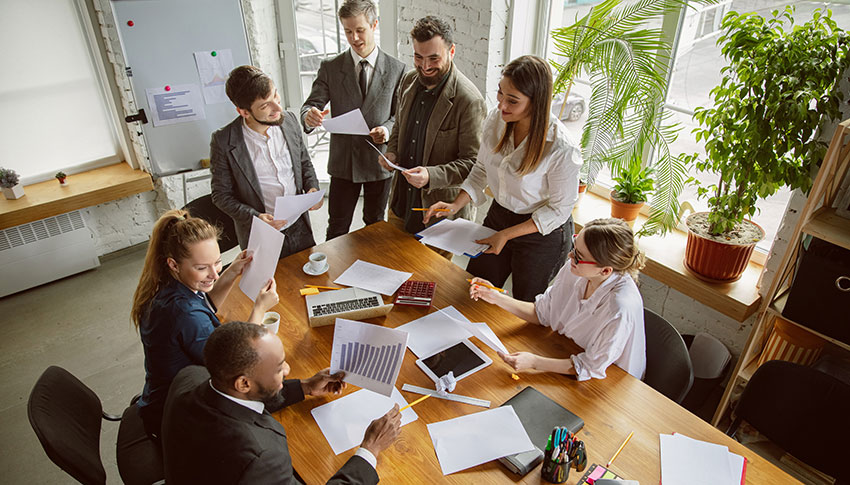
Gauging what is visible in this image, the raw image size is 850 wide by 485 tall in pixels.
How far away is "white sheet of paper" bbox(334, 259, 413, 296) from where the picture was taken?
84.4 inches

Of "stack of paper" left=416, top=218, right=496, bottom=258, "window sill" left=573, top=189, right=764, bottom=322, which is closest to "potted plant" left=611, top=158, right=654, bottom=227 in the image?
"window sill" left=573, top=189, right=764, bottom=322

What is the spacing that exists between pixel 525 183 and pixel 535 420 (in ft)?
3.35

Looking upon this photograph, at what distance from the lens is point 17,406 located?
2.76 metres

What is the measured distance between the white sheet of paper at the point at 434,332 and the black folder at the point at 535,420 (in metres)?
0.33

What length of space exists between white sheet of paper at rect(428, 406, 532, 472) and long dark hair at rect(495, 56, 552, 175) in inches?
40.6

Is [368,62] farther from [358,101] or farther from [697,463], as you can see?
[697,463]

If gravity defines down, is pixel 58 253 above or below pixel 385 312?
below

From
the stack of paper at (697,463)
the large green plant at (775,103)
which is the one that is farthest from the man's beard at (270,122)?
the stack of paper at (697,463)

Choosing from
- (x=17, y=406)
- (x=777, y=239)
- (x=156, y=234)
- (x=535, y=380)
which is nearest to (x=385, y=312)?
(x=535, y=380)

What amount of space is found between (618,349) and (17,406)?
300 centimetres

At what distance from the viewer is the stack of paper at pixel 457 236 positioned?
7.32ft

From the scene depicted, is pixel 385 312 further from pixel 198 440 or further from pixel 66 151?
pixel 66 151

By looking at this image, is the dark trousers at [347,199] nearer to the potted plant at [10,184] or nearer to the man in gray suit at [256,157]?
the man in gray suit at [256,157]

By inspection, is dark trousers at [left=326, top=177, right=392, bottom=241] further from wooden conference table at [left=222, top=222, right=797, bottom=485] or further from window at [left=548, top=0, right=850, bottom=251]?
window at [left=548, top=0, right=850, bottom=251]
